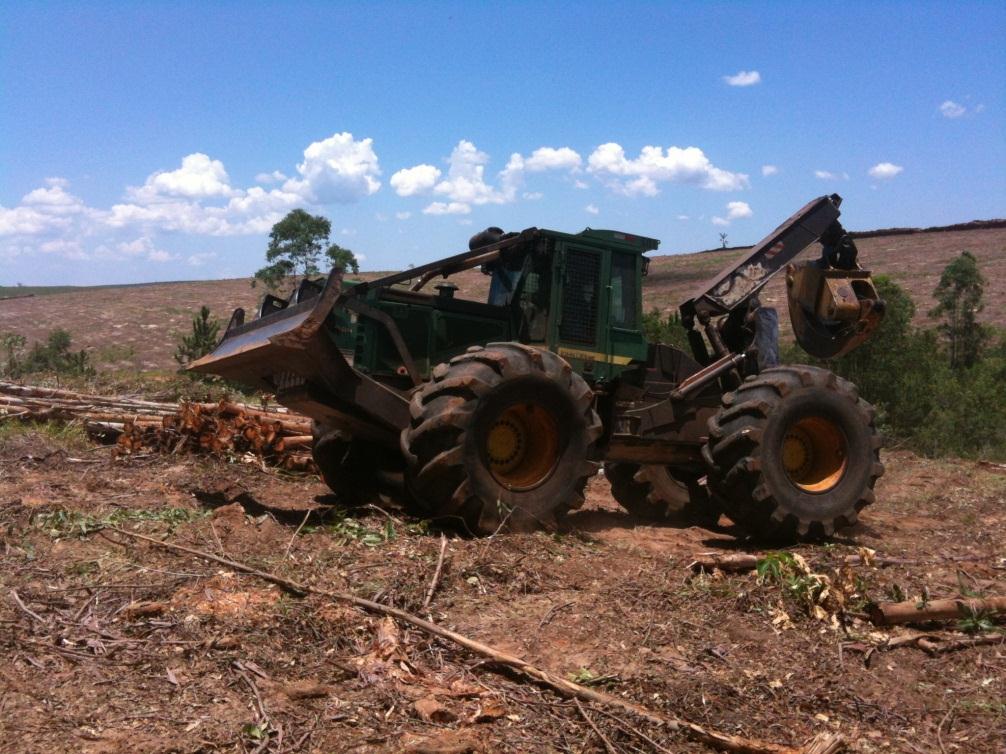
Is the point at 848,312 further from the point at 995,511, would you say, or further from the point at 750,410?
the point at 995,511

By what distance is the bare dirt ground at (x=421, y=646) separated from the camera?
3826 millimetres

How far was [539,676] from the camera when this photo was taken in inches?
170

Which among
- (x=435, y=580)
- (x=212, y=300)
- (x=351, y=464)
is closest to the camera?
(x=435, y=580)

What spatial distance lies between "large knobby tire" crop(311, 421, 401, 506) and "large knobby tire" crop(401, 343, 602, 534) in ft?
6.30

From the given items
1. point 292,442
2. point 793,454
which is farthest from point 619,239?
point 292,442

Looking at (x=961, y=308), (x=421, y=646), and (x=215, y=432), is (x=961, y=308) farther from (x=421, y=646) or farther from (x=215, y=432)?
(x=421, y=646)

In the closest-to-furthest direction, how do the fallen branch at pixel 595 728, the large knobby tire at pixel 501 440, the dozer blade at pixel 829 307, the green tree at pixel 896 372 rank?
the fallen branch at pixel 595 728
the large knobby tire at pixel 501 440
the dozer blade at pixel 829 307
the green tree at pixel 896 372

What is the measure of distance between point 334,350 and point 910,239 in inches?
2238

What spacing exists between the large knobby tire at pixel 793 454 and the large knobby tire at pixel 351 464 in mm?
3189

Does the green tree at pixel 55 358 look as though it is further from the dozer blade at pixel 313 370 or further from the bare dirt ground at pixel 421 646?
the bare dirt ground at pixel 421 646

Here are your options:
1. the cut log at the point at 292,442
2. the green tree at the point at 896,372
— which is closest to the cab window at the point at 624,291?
the cut log at the point at 292,442

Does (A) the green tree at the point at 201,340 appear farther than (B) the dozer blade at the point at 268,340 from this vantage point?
Yes

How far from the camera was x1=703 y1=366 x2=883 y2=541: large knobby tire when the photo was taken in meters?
7.77

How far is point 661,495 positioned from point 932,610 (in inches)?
182
